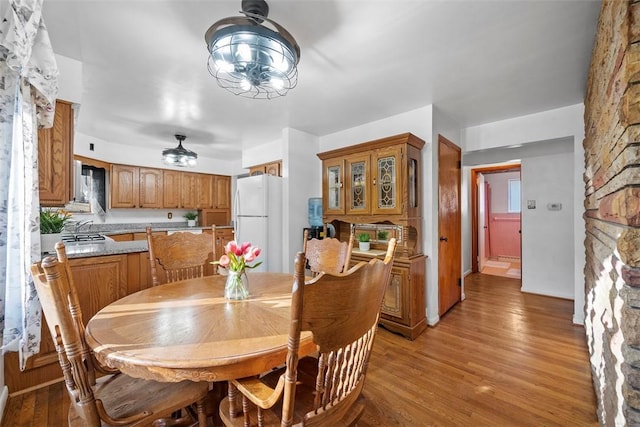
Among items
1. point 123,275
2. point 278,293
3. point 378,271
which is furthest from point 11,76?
point 378,271

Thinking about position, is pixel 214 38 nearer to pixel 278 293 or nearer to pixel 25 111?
pixel 25 111

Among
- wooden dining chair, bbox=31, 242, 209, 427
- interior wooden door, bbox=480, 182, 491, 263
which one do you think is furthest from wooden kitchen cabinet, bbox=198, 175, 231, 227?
interior wooden door, bbox=480, 182, 491, 263

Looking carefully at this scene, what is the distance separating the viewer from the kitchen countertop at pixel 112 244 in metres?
2.06

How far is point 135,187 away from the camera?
471 cm

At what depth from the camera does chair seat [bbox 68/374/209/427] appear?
99 centimetres

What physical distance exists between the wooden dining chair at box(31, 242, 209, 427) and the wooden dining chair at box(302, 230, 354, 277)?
0.98 m

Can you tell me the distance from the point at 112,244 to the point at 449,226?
12.2 feet

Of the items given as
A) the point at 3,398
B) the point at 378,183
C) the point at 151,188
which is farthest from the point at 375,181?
the point at 151,188

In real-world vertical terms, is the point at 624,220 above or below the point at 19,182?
below

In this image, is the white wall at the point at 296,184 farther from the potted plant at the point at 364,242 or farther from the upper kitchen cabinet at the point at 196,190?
the upper kitchen cabinet at the point at 196,190

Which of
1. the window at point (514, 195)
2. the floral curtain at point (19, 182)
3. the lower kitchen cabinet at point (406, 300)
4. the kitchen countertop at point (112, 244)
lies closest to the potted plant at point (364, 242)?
the lower kitchen cabinet at point (406, 300)

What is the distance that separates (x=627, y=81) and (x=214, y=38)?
1776 mm

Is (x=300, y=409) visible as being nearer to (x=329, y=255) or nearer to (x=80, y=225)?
(x=329, y=255)

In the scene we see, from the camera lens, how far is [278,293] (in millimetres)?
1515
